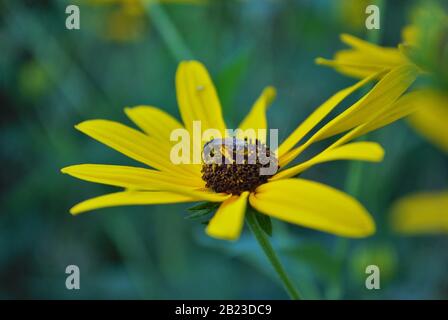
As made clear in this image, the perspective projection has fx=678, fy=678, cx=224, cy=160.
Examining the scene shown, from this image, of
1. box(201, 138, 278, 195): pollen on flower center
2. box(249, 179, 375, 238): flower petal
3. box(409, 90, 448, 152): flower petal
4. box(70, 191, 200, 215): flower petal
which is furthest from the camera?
box(201, 138, 278, 195): pollen on flower center

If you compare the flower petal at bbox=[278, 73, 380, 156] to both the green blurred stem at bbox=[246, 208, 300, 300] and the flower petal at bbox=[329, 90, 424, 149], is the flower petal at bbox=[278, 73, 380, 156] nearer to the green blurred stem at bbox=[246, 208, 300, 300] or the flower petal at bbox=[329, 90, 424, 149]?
the flower petal at bbox=[329, 90, 424, 149]

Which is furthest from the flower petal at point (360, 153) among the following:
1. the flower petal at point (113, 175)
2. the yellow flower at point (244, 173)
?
the flower petal at point (113, 175)

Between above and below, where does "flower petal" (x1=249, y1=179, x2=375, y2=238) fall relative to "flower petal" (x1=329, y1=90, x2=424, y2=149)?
below

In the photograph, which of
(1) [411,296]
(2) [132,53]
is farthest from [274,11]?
(1) [411,296]

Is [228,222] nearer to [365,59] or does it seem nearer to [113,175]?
[113,175]

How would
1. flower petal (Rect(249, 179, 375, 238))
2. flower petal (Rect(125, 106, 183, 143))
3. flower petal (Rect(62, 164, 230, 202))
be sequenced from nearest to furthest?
flower petal (Rect(249, 179, 375, 238)) → flower petal (Rect(62, 164, 230, 202)) → flower petal (Rect(125, 106, 183, 143))

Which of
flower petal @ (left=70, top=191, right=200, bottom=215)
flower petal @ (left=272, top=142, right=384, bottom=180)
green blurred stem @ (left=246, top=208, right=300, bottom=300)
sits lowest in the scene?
green blurred stem @ (left=246, top=208, right=300, bottom=300)

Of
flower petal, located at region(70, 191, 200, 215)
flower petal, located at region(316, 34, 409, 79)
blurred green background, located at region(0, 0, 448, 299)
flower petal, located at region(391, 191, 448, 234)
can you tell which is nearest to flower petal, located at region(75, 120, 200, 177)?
flower petal, located at region(70, 191, 200, 215)
